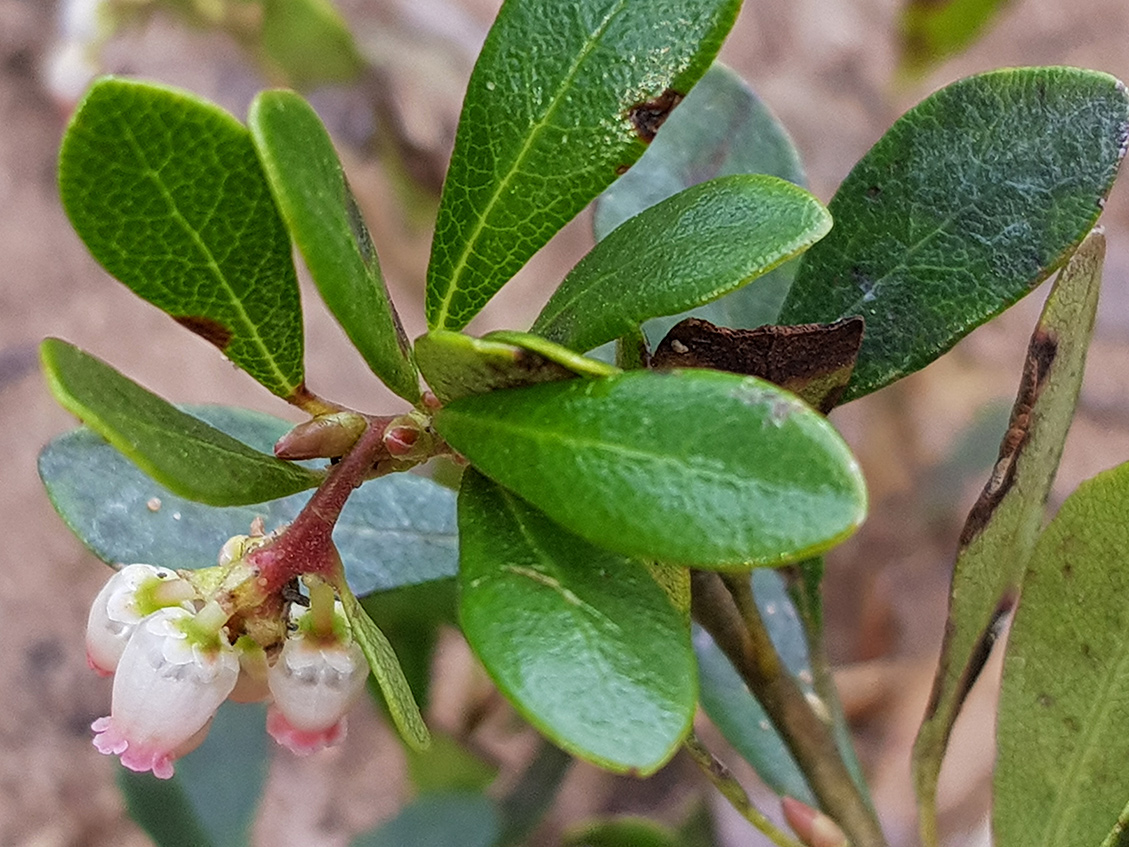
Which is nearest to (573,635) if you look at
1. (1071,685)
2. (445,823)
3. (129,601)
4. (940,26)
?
(129,601)

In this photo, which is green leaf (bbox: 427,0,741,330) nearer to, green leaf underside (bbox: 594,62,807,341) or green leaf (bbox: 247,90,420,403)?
green leaf (bbox: 247,90,420,403)

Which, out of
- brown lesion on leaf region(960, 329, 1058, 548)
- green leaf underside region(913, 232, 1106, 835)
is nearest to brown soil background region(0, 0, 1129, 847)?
green leaf underside region(913, 232, 1106, 835)

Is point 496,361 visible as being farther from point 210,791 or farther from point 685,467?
point 210,791

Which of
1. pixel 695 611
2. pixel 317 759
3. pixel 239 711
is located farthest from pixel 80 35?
pixel 695 611

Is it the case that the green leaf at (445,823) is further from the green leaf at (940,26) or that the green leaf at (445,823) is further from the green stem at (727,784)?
the green leaf at (940,26)

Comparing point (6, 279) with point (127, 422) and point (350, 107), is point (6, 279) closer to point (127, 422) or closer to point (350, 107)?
point (350, 107)
